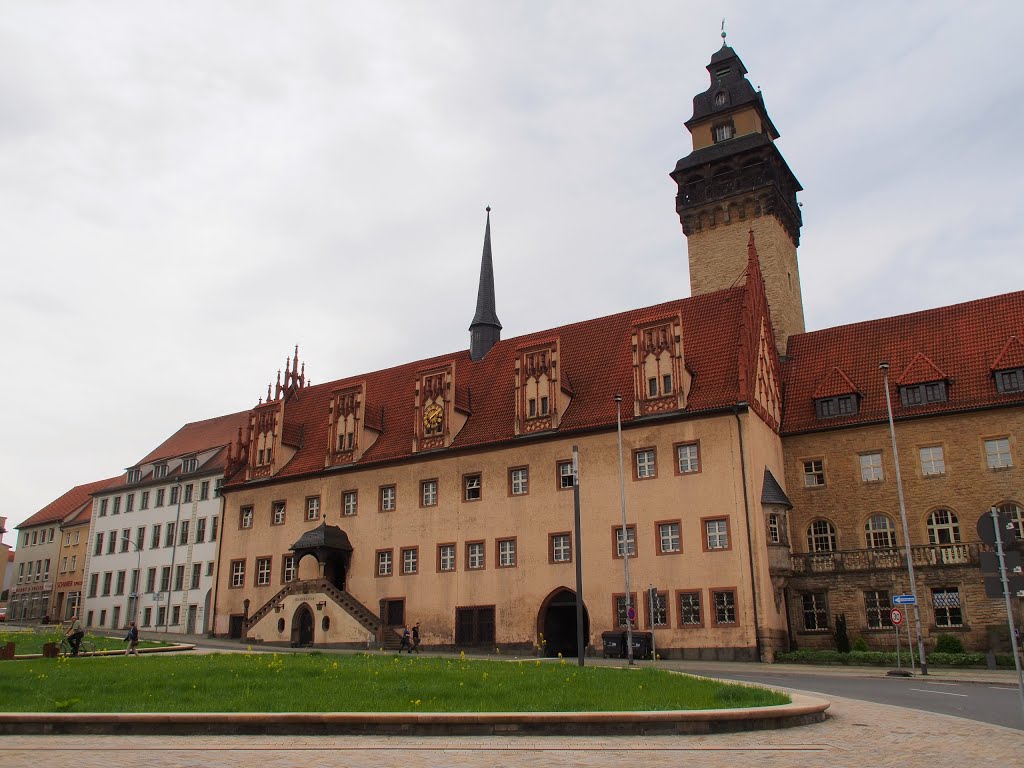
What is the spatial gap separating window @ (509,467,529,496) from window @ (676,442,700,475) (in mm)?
7642

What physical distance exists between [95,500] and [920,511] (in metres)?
60.6

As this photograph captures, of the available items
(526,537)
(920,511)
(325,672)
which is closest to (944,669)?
(920,511)

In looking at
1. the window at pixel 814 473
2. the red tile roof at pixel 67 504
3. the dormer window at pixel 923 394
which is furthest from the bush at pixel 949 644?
the red tile roof at pixel 67 504

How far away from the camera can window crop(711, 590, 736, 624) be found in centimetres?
3575

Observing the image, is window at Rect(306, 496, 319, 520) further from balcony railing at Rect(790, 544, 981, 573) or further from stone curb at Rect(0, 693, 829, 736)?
stone curb at Rect(0, 693, 829, 736)

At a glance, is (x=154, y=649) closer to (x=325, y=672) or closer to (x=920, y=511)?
(x=325, y=672)

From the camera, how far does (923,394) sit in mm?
39844

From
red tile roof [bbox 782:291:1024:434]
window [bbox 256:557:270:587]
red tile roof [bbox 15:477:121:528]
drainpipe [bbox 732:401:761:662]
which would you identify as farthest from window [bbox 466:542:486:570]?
red tile roof [bbox 15:477:121:528]

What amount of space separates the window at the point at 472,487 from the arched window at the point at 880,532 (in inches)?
697

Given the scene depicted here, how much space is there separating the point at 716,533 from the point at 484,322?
22.3 metres

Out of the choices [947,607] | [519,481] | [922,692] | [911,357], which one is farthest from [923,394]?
[922,692]

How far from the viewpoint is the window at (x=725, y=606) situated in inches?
1407

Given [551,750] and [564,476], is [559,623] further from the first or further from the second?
[551,750]

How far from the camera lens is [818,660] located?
3472 cm
